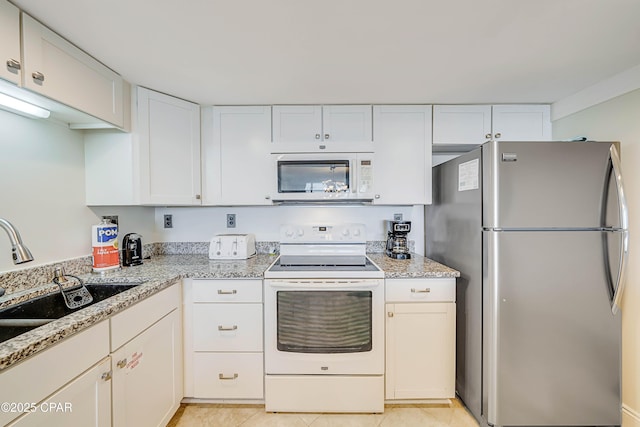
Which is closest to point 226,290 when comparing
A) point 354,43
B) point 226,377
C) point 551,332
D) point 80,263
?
point 226,377

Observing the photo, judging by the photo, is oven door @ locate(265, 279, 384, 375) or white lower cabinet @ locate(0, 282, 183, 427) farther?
oven door @ locate(265, 279, 384, 375)

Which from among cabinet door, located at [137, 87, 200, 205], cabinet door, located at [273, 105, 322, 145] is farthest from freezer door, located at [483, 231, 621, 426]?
Result: cabinet door, located at [137, 87, 200, 205]

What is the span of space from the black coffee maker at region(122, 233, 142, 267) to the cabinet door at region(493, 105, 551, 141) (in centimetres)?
287

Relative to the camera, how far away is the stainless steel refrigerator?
4.58ft

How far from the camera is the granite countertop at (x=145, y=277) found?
80cm

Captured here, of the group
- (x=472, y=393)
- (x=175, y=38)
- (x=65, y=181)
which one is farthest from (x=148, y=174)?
(x=472, y=393)

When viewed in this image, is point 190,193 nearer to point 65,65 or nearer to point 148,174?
point 148,174

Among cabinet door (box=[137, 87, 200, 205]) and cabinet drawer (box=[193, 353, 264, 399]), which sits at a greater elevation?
cabinet door (box=[137, 87, 200, 205])

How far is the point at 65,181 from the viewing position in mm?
1570

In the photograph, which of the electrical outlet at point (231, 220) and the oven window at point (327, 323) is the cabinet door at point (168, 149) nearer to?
the electrical outlet at point (231, 220)

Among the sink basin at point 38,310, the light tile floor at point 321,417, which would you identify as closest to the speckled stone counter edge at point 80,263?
the sink basin at point 38,310

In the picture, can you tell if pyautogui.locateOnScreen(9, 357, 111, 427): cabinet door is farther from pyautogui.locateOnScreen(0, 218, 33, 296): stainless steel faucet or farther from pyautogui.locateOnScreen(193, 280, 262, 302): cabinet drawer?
pyautogui.locateOnScreen(193, 280, 262, 302): cabinet drawer

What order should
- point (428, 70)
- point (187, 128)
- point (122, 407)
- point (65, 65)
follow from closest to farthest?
point (122, 407), point (65, 65), point (428, 70), point (187, 128)

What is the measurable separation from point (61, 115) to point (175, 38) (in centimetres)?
85
